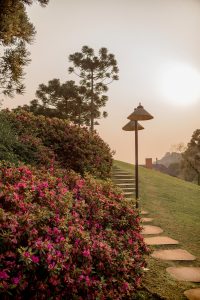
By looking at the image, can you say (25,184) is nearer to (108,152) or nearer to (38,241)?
(38,241)

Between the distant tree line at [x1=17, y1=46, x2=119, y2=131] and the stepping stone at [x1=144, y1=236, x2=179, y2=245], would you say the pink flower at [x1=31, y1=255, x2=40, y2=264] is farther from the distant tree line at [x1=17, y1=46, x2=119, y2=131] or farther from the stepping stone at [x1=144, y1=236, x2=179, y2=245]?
the distant tree line at [x1=17, y1=46, x2=119, y2=131]

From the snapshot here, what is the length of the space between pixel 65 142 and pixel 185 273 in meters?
4.45

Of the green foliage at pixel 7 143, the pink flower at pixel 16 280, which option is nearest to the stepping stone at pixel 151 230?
the green foliage at pixel 7 143

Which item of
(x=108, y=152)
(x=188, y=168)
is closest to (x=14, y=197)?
(x=108, y=152)

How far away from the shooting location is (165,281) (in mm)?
4988

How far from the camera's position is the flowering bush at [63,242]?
2.90 meters

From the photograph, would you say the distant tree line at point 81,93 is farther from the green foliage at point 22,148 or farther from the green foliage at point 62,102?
the green foliage at point 22,148

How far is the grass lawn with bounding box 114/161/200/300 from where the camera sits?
480 cm

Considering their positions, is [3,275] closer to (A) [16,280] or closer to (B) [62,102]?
(A) [16,280]

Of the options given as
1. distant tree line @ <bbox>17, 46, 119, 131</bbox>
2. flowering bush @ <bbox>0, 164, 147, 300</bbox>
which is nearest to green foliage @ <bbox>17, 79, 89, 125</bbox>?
distant tree line @ <bbox>17, 46, 119, 131</bbox>

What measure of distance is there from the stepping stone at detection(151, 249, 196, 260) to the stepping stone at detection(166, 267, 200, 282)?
1.78 feet

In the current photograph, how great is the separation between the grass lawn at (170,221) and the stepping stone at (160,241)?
13 cm

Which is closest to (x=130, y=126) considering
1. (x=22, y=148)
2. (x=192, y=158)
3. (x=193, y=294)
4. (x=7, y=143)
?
(x=22, y=148)

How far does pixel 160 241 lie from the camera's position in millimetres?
7195
